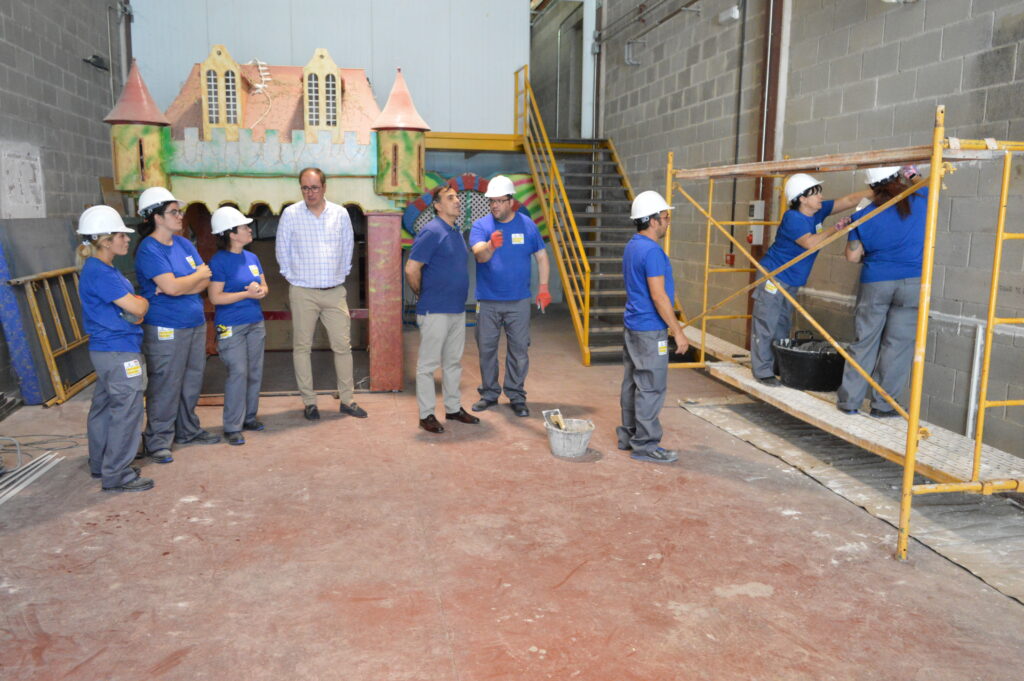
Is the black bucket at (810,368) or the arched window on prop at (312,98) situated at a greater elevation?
the arched window on prop at (312,98)

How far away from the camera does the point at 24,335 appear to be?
22.1 ft

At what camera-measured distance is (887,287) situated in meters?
5.42

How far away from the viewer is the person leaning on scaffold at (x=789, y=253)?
6086 millimetres

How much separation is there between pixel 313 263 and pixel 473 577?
3407 millimetres

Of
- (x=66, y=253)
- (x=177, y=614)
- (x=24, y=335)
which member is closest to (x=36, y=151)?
(x=66, y=253)

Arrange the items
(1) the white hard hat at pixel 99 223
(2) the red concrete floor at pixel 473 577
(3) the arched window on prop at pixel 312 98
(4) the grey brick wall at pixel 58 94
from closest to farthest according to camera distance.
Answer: (2) the red concrete floor at pixel 473 577 < (1) the white hard hat at pixel 99 223 < (3) the arched window on prop at pixel 312 98 < (4) the grey brick wall at pixel 58 94

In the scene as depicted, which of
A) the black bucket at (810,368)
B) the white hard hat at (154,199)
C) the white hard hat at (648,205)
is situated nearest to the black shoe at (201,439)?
the white hard hat at (154,199)

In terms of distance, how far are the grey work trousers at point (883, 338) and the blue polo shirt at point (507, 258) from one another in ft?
8.55

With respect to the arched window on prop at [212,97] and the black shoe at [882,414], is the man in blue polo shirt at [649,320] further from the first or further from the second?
the arched window on prop at [212,97]

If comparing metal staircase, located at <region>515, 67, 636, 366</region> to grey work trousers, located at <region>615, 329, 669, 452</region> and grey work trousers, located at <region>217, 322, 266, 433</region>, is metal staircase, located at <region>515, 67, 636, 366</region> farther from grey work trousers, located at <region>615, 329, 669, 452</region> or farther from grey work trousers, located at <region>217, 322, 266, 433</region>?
grey work trousers, located at <region>217, 322, 266, 433</region>

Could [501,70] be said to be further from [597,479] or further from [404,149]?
[597,479]

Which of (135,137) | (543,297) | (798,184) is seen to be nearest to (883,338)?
(798,184)

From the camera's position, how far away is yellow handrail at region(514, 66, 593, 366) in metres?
9.72

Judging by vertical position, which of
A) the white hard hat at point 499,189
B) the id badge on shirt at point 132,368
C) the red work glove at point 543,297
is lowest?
the id badge on shirt at point 132,368
